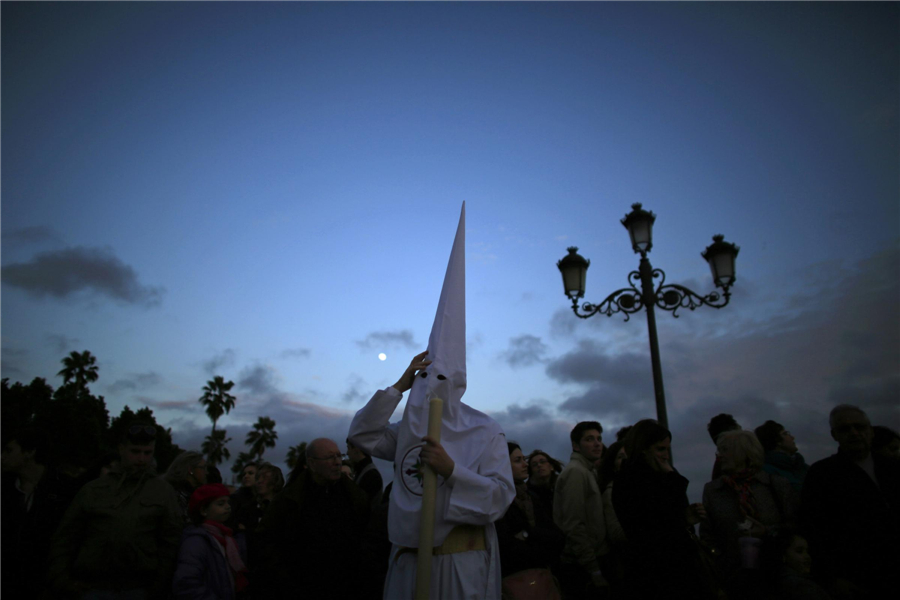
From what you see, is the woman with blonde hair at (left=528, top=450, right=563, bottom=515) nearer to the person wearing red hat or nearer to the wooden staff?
the person wearing red hat

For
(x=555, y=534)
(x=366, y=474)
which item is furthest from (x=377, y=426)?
(x=366, y=474)

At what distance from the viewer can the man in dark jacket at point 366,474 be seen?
213 inches

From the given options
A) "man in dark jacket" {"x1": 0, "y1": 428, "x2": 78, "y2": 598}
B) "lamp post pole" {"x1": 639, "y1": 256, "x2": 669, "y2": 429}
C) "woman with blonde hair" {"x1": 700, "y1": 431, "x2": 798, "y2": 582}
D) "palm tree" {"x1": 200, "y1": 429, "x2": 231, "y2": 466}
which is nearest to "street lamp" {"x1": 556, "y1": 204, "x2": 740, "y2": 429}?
"lamp post pole" {"x1": 639, "y1": 256, "x2": 669, "y2": 429}

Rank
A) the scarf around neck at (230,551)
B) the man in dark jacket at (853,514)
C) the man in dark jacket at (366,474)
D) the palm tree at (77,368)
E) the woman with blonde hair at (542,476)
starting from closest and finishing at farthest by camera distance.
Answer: the man in dark jacket at (853,514) → the scarf around neck at (230,551) → the man in dark jacket at (366,474) → the woman with blonde hair at (542,476) → the palm tree at (77,368)

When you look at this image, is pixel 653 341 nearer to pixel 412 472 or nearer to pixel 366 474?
pixel 366 474

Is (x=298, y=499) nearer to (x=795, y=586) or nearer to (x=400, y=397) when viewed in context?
(x=400, y=397)

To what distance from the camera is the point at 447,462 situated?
2777 millimetres

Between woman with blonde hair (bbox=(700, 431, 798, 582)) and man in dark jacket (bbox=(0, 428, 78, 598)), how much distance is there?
19.8ft

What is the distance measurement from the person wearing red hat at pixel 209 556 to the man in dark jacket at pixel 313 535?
20cm

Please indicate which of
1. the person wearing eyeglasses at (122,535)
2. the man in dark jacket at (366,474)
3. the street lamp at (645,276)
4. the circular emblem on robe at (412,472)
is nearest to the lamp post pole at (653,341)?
the street lamp at (645,276)

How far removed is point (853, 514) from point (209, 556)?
5.04 meters

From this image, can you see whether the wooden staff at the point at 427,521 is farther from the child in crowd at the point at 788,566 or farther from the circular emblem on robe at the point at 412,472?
the child in crowd at the point at 788,566

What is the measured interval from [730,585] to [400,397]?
3.12 meters

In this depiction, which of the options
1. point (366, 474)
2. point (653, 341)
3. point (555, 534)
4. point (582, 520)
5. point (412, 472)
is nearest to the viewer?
point (412, 472)
